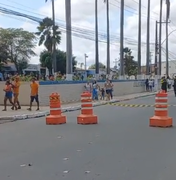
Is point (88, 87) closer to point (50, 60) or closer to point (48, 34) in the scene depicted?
point (48, 34)

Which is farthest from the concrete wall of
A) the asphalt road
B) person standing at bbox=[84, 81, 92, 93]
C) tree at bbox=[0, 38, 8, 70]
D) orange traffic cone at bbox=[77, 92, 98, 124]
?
tree at bbox=[0, 38, 8, 70]

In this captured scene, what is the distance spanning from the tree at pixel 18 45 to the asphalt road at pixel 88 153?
5751 cm

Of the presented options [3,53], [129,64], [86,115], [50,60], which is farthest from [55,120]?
[129,64]

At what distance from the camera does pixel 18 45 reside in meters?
70.1

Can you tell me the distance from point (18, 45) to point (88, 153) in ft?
210

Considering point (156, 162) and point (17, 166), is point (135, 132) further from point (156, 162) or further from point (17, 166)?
point (17, 166)

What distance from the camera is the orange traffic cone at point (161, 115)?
41.0ft

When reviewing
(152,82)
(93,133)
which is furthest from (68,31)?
(152,82)

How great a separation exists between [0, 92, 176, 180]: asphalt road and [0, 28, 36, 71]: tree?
57.5 m

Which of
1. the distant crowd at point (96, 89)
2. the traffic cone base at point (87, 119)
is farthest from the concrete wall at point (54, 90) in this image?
the traffic cone base at point (87, 119)

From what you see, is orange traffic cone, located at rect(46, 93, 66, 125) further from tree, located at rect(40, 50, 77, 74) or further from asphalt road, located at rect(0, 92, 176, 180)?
tree, located at rect(40, 50, 77, 74)

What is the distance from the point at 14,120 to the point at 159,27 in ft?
150

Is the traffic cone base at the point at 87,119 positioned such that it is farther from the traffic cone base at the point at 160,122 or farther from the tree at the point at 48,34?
the tree at the point at 48,34

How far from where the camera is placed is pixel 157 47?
57.9 meters
